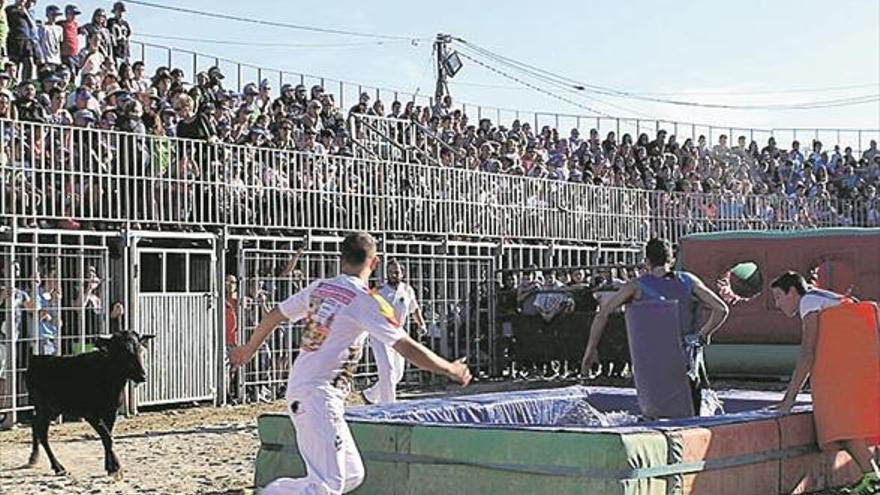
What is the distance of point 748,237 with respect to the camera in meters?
22.3

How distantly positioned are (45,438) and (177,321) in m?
6.18

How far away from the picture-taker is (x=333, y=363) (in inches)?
327

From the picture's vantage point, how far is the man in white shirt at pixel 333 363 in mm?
8211

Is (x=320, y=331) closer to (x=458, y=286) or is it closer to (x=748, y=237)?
(x=748, y=237)

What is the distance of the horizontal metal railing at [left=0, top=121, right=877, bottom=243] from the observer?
17328mm

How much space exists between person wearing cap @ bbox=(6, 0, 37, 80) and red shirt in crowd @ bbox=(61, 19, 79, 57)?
2.35ft

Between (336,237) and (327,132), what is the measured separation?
66.0 inches

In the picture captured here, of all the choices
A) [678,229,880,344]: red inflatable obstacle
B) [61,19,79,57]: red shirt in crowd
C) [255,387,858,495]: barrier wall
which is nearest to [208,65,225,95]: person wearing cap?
[61,19,79,57]: red shirt in crowd

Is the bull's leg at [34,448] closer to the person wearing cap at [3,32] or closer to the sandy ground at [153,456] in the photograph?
the sandy ground at [153,456]

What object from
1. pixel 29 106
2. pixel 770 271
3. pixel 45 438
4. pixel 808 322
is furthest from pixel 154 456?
pixel 770 271

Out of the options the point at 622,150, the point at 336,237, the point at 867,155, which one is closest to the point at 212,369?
the point at 336,237

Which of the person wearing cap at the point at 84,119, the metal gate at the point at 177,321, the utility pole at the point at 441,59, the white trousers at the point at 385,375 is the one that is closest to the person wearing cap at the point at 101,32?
the person wearing cap at the point at 84,119

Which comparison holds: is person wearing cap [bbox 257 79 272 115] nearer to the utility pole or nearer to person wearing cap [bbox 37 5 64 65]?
person wearing cap [bbox 37 5 64 65]

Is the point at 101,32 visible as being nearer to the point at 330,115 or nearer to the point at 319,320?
the point at 330,115
